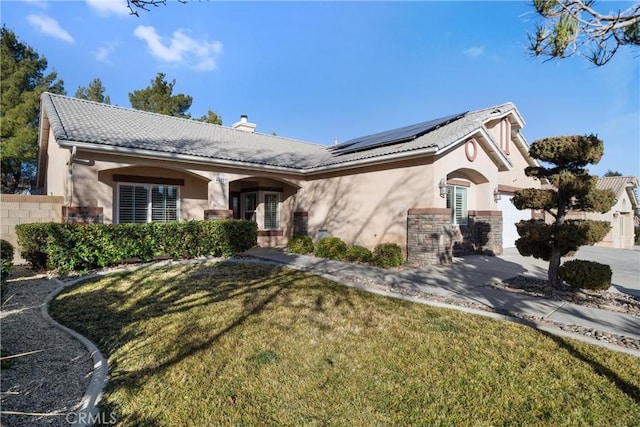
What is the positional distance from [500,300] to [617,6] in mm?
5072

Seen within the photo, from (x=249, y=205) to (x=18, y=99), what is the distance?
764 inches

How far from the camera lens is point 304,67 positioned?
1989 centimetres

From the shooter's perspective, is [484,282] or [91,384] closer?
[91,384]

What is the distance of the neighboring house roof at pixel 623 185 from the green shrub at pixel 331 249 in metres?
22.0

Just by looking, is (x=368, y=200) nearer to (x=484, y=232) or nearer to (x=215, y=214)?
(x=484, y=232)

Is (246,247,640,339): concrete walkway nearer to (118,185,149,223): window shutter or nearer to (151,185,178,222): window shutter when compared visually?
(151,185,178,222): window shutter

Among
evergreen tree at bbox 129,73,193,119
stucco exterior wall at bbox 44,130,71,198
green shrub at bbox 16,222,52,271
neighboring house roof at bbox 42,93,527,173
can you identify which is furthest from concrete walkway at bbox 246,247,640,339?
evergreen tree at bbox 129,73,193,119

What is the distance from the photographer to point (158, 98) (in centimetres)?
2888

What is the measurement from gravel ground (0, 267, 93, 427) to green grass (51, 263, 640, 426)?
11.6 inches

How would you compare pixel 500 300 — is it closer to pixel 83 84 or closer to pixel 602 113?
pixel 602 113

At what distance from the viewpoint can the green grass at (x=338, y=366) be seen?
123 inches

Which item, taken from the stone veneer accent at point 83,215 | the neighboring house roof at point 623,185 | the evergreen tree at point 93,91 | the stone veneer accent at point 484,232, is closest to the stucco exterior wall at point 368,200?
the stone veneer accent at point 484,232

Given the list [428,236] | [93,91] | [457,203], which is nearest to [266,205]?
[428,236]

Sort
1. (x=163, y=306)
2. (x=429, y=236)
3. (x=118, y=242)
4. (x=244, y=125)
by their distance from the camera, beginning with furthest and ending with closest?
(x=244, y=125) < (x=429, y=236) < (x=118, y=242) < (x=163, y=306)
